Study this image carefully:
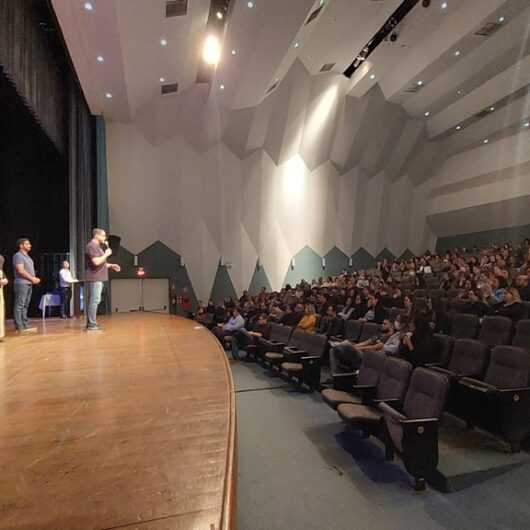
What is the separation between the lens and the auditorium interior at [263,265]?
1.59 meters

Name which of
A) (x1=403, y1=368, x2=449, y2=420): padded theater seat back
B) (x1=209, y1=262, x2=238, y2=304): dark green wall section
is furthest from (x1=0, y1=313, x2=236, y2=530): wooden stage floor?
(x1=209, y1=262, x2=238, y2=304): dark green wall section

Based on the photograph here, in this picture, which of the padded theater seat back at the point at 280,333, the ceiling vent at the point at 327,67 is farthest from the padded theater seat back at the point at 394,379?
the ceiling vent at the point at 327,67

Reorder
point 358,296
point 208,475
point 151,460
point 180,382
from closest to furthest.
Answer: point 208,475 < point 151,460 < point 180,382 < point 358,296

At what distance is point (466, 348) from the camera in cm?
329

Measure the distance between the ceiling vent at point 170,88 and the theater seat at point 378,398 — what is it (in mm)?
7672

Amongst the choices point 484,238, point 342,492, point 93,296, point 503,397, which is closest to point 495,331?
point 503,397

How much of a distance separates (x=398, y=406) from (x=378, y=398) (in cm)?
Result: 28

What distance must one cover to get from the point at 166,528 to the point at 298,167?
11.6 meters

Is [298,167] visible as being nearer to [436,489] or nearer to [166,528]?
[436,489]

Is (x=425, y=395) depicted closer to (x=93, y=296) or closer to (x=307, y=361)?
(x=307, y=361)

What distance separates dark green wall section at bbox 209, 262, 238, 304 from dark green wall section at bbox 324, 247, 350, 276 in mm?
3591

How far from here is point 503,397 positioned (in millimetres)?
2514

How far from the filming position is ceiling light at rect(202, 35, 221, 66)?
7.20m

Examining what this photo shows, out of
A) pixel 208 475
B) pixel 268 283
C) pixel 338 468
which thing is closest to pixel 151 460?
pixel 208 475
